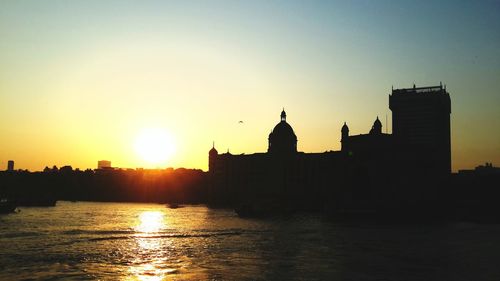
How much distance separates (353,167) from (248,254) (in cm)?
7194

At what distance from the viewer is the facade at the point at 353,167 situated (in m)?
112

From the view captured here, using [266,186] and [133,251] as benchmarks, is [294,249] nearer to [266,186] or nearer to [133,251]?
[133,251]

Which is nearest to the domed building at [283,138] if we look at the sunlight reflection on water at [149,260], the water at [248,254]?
the water at [248,254]

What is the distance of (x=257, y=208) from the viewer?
108312 millimetres

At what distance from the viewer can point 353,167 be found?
4552 inches

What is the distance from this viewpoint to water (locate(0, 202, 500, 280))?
3716cm

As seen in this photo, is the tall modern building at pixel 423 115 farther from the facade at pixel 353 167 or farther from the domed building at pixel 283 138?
the domed building at pixel 283 138

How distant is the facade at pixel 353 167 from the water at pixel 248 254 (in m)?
40.6

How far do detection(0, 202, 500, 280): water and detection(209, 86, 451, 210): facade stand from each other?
40.6 metres

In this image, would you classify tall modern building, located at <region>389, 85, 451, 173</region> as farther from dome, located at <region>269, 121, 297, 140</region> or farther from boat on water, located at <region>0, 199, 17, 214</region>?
boat on water, located at <region>0, 199, 17, 214</region>

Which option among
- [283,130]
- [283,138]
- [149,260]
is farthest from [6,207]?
[149,260]

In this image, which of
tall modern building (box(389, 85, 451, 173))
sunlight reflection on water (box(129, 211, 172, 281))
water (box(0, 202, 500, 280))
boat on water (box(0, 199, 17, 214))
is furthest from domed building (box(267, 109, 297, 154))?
sunlight reflection on water (box(129, 211, 172, 281))

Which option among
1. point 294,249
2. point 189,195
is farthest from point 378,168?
point 189,195

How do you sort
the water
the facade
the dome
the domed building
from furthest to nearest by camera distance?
the domed building → the dome → the facade → the water
